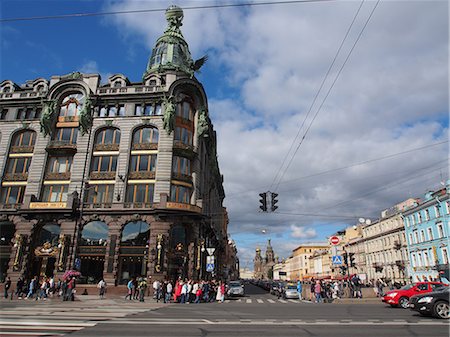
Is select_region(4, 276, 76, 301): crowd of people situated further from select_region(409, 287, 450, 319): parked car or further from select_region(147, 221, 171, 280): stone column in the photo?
select_region(409, 287, 450, 319): parked car

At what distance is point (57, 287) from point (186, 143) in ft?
65.6

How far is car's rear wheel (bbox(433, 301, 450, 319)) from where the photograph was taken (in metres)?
13.4

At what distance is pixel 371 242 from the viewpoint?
251 ft

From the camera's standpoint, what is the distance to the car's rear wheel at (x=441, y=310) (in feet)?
44.1

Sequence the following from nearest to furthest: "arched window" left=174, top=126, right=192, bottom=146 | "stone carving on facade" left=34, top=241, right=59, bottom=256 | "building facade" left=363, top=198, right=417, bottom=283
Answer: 1. "stone carving on facade" left=34, top=241, right=59, bottom=256
2. "arched window" left=174, top=126, right=192, bottom=146
3. "building facade" left=363, top=198, right=417, bottom=283

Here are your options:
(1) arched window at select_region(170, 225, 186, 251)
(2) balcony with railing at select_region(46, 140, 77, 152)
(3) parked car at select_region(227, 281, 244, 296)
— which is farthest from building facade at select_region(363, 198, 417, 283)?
(2) balcony with railing at select_region(46, 140, 77, 152)

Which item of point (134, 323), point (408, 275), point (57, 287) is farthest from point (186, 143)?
point (408, 275)

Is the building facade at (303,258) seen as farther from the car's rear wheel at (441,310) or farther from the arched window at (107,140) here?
the car's rear wheel at (441,310)

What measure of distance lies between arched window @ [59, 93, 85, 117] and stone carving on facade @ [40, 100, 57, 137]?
1.12m

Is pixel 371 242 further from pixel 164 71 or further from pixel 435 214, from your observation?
pixel 164 71

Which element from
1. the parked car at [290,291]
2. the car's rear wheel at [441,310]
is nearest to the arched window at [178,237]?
the parked car at [290,291]

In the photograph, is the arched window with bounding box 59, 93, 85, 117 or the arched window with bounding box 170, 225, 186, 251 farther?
the arched window with bounding box 59, 93, 85, 117

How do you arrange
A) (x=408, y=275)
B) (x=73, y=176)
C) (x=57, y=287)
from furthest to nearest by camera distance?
(x=408, y=275)
(x=73, y=176)
(x=57, y=287)

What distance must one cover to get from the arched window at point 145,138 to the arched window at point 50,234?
12.3m
